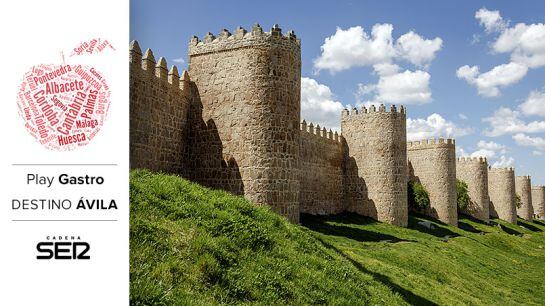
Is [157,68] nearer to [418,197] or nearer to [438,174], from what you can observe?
[418,197]

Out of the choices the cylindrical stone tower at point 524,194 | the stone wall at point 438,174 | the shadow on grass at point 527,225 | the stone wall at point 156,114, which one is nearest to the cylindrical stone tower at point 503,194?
the shadow on grass at point 527,225

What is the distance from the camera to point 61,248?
13.6ft

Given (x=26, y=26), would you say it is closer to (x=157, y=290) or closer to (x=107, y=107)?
(x=107, y=107)

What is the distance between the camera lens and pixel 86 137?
14.1ft

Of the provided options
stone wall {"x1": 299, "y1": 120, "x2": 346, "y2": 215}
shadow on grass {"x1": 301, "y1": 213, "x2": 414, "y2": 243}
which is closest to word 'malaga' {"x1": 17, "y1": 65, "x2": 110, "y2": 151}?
shadow on grass {"x1": 301, "y1": 213, "x2": 414, "y2": 243}

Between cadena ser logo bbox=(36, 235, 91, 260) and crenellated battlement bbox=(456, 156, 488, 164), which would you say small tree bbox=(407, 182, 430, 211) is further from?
Answer: cadena ser logo bbox=(36, 235, 91, 260)

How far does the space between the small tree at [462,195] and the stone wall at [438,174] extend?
7611mm

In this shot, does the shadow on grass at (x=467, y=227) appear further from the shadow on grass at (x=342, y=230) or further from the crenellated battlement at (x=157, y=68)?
the crenellated battlement at (x=157, y=68)

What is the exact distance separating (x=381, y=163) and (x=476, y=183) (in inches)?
825

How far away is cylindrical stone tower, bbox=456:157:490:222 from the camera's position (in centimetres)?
4581

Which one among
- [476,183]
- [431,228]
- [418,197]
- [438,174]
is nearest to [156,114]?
[431,228]

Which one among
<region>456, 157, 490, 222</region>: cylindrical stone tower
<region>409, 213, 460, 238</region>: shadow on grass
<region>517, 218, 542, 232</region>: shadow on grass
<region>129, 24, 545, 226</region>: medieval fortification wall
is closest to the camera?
<region>129, 24, 545, 226</region>: medieval fortification wall

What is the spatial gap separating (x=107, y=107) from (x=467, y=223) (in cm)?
4211

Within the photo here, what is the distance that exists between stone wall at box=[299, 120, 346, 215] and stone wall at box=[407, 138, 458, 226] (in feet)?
34.8
